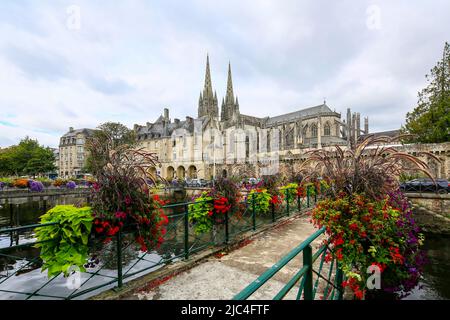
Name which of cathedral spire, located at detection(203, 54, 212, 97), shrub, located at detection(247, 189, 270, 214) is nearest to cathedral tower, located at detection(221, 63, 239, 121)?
cathedral spire, located at detection(203, 54, 212, 97)

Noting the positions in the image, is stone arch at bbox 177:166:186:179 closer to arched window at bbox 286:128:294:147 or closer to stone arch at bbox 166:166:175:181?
stone arch at bbox 166:166:175:181

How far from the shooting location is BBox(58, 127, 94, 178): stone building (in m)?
52.5

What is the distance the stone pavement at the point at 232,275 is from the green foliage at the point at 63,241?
982mm

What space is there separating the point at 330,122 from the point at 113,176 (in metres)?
45.0

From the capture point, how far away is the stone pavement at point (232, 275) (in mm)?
3150

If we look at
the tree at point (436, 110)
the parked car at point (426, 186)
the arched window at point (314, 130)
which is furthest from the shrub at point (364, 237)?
the arched window at point (314, 130)

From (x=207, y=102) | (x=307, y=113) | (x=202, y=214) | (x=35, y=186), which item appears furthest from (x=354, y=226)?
(x=207, y=102)

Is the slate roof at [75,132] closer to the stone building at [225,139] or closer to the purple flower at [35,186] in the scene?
the stone building at [225,139]

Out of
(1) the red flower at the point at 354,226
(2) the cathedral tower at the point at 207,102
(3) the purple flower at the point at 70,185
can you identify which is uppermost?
(2) the cathedral tower at the point at 207,102

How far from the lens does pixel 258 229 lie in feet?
20.6

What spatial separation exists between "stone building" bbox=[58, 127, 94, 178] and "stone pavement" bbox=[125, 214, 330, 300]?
57.3 metres

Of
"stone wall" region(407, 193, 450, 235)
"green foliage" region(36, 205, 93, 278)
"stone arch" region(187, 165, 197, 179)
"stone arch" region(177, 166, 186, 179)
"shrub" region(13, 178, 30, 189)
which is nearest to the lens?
"green foliage" region(36, 205, 93, 278)
